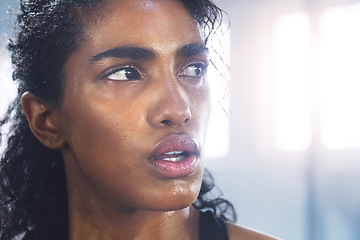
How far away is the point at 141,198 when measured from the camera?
3.03ft

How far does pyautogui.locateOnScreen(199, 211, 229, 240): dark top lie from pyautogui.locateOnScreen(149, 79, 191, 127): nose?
0.28 metres

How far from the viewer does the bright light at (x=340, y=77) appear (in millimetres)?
2707

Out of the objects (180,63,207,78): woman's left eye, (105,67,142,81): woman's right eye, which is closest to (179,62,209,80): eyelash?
(180,63,207,78): woman's left eye

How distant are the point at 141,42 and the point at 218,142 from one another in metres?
1.77

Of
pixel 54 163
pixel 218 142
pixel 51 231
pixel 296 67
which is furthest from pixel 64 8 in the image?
pixel 296 67

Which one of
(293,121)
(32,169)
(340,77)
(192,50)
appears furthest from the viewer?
(293,121)

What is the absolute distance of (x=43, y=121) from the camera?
1.10 m

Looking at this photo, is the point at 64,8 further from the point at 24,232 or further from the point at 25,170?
the point at 24,232

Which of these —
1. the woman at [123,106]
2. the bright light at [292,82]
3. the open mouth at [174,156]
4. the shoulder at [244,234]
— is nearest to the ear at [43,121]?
the woman at [123,106]

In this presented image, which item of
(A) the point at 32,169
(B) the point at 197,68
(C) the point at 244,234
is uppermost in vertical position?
(B) the point at 197,68

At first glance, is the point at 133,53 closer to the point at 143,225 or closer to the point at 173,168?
the point at 173,168

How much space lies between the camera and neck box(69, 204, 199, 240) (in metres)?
1.05

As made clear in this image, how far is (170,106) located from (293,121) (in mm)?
2087

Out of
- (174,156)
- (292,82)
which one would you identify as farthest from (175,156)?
(292,82)
